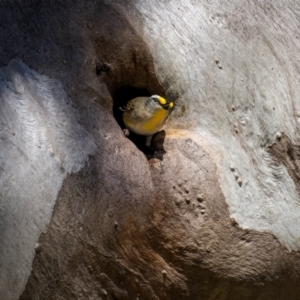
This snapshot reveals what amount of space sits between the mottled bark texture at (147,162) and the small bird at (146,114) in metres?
0.08

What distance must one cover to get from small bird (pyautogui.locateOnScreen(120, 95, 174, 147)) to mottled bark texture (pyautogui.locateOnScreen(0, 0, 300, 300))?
0.28ft

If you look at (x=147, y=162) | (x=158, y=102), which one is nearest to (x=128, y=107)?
(x=158, y=102)

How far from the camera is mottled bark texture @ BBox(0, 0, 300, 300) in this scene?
224 cm

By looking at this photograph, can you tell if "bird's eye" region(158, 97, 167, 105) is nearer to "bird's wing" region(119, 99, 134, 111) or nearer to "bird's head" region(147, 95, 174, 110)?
"bird's head" region(147, 95, 174, 110)

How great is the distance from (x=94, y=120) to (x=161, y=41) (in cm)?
58

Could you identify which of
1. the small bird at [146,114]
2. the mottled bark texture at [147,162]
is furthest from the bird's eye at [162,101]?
the mottled bark texture at [147,162]

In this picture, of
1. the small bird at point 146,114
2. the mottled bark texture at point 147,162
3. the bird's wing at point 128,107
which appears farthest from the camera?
the bird's wing at point 128,107

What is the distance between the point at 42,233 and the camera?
2.21 meters

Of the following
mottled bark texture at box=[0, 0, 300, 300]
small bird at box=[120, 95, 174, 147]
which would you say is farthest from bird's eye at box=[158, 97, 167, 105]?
mottled bark texture at box=[0, 0, 300, 300]

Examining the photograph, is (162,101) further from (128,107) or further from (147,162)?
(147,162)

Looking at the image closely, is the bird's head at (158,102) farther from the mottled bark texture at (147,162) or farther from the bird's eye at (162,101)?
the mottled bark texture at (147,162)

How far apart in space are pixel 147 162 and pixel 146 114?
26cm

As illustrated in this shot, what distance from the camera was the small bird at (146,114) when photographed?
8.61ft

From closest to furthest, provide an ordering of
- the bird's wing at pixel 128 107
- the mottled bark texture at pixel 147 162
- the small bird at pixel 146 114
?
1. the mottled bark texture at pixel 147 162
2. the small bird at pixel 146 114
3. the bird's wing at pixel 128 107
